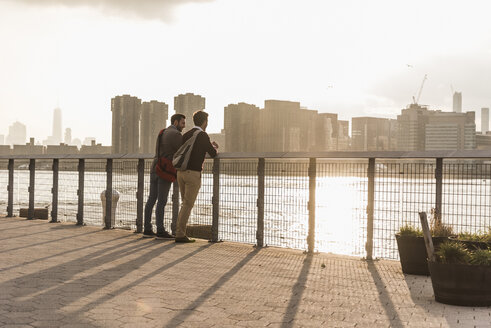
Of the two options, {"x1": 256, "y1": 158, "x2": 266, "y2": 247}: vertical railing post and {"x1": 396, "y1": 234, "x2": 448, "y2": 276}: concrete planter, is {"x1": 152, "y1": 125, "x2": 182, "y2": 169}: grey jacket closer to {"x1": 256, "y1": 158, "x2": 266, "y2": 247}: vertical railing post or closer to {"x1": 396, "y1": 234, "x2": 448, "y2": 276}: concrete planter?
{"x1": 256, "y1": 158, "x2": 266, "y2": 247}: vertical railing post

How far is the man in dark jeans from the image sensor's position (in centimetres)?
940

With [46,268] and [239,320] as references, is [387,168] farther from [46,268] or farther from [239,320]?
[46,268]

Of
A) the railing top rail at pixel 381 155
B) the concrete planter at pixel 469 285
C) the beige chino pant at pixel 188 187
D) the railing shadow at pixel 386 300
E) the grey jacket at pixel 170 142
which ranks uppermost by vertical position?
the grey jacket at pixel 170 142

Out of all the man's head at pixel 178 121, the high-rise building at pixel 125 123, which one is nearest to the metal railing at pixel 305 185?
the man's head at pixel 178 121

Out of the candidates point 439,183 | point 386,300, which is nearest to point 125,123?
point 439,183

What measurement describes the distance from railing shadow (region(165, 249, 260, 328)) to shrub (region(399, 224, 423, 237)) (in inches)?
81.5

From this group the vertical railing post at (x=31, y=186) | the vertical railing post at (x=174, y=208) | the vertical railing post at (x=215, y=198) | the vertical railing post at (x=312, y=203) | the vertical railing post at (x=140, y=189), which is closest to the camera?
the vertical railing post at (x=312, y=203)

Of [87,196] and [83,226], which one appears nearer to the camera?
[83,226]

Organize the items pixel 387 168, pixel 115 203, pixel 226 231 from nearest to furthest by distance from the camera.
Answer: pixel 387 168, pixel 226 231, pixel 115 203

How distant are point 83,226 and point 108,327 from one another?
25.2ft

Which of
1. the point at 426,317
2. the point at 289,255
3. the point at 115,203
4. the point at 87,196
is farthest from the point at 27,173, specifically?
A: the point at 426,317

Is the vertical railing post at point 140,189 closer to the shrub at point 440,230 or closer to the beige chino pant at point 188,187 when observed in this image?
the beige chino pant at point 188,187

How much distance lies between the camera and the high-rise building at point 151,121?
122 m

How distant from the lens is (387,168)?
7879 millimetres
